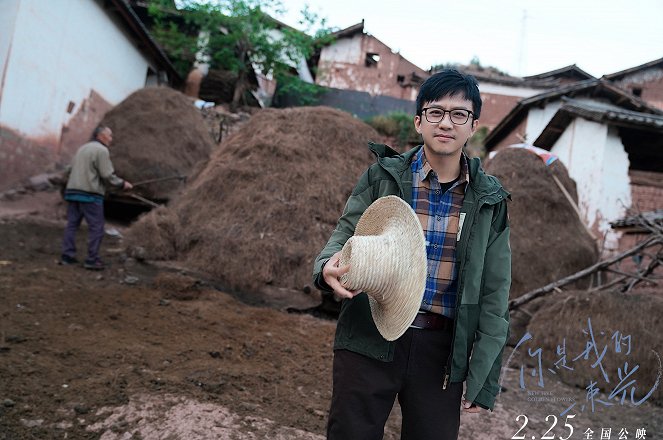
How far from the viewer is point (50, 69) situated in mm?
8984

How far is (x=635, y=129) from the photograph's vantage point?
10.7 m

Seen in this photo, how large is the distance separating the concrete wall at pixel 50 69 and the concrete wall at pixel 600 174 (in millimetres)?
10619

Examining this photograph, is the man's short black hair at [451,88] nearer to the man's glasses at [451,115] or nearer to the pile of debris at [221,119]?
the man's glasses at [451,115]

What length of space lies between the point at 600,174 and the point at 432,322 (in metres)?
10.3

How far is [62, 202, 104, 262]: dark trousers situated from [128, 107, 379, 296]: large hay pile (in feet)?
1.33

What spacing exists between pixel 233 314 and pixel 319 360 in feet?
3.55

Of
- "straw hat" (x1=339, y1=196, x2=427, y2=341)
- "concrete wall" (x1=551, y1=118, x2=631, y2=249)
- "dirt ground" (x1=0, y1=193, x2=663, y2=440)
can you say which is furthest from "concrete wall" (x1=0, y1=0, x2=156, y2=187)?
"concrete wall" (x1=551, y1=118, x2=631, y2=249)

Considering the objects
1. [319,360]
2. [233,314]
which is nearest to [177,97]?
[233,314]

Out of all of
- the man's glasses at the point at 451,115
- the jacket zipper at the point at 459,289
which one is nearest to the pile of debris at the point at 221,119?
the man's glasses at the point at 451,115

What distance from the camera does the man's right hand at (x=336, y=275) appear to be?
4.88 feet

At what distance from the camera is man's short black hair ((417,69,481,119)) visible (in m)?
1.73

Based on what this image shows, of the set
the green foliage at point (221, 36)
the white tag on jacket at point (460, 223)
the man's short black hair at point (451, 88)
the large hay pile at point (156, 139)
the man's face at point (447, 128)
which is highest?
the green foliage at point (221, 36)

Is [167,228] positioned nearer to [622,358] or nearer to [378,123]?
[622,358]

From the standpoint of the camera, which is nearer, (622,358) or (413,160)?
(413,160)
